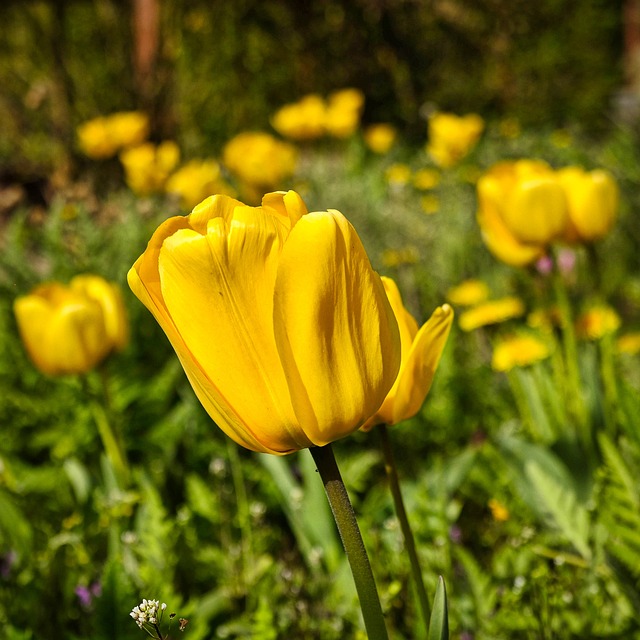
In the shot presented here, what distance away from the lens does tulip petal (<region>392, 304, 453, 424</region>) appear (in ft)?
2.56

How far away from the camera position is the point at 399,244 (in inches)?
152

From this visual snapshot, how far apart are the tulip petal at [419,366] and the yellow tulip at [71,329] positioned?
2.65 feet

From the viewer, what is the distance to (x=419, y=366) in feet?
2.59

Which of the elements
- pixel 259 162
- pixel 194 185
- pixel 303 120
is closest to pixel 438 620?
pixel 194 185

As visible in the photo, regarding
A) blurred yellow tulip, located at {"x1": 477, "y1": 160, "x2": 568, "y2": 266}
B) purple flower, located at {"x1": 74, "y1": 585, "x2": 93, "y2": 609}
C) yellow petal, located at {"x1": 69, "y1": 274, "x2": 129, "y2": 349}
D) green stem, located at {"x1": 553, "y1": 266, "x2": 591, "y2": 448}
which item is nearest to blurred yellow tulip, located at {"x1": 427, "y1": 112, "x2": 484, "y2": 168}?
blurred yellow tulip, located at {"x1": 477, "y1": 160, "x2": 568, "y2": 266}

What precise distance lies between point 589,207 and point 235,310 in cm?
110

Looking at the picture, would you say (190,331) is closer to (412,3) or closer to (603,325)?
(603,325)

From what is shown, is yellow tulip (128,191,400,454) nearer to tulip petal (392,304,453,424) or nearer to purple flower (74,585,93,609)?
tulip petal (392,304,453,424)

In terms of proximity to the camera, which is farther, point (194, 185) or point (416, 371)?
point (194, 185)

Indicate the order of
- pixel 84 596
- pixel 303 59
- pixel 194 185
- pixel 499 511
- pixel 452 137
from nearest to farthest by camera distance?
pixel 84 596
pixel 499 511
pixel 194 185
pixel 452 137
pixel 303 59

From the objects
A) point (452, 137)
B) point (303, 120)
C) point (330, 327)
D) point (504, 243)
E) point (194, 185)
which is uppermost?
point (330, 327)

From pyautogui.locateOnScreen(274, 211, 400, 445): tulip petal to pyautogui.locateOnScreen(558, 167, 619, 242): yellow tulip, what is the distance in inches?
39.5

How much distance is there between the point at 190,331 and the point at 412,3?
9.32 metres

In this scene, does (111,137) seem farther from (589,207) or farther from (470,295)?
(589,207)
